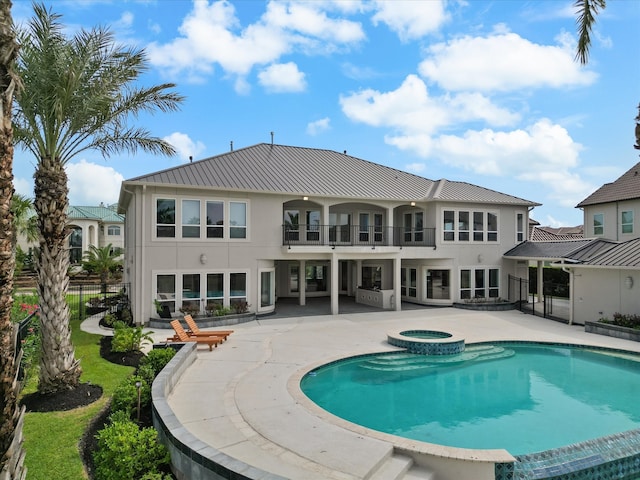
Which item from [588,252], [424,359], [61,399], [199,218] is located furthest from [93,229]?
[588,252]

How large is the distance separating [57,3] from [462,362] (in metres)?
14.8

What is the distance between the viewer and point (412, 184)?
25.6 metres

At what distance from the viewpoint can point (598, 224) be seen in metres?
28.1

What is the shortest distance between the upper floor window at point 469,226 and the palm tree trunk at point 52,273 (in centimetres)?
1962

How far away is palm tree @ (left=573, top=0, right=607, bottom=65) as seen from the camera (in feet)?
30.8

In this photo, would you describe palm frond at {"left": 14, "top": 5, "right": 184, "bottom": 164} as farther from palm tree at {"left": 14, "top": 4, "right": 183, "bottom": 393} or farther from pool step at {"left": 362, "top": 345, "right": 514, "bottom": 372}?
pool step at {"left": 362, "top": 345, "right": 514, "bottom": 372}

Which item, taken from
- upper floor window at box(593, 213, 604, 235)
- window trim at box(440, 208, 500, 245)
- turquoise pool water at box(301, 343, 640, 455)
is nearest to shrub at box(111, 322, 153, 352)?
turquoise pool water at box(301, 343, 640, 455)

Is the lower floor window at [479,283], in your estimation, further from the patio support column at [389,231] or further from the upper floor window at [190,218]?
the upper floor window at [190,218]

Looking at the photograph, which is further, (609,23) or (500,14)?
(500,14)

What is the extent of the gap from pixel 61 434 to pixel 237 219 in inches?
511

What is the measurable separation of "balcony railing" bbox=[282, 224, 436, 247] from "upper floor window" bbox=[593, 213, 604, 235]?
13300mm

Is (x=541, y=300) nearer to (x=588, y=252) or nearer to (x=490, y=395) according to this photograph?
(x=588, y=252)

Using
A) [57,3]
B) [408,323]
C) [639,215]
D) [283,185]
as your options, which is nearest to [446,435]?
[408,323]

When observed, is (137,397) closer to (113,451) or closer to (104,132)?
(113,451)
